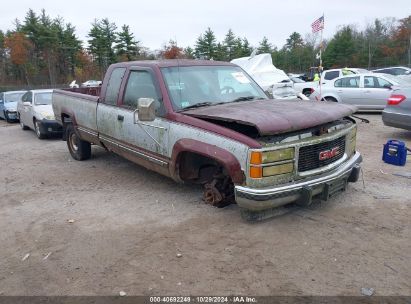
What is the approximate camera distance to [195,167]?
5.01m

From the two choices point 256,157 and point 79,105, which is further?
point 79,105

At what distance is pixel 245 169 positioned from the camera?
4.03 metres

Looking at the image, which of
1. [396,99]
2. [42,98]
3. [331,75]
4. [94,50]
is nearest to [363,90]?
[396,99]

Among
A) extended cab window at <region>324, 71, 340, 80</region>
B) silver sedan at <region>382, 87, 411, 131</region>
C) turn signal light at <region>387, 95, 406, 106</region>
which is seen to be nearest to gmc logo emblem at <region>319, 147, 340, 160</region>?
silver sedan at <region>382, 87, 411, 131</region>

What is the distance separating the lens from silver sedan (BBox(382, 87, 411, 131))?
8.53 metres

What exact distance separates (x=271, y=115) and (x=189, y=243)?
160 cm

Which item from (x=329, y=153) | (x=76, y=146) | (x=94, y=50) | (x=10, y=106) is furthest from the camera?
(x=94, y=50)

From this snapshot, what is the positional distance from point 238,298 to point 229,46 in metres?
69.9

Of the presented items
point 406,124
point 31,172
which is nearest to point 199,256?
point 31,172

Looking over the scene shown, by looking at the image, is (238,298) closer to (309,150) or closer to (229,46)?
(309,150)

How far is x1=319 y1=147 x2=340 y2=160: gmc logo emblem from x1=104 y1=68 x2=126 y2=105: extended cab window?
327 cm

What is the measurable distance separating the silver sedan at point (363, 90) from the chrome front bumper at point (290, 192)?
10058 mm

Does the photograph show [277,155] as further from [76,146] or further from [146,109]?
[76,146]

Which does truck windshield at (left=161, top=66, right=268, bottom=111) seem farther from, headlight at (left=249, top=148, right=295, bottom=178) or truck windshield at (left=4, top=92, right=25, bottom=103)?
truck windshield at (left=4, top=92, right=25, bottom=103)
